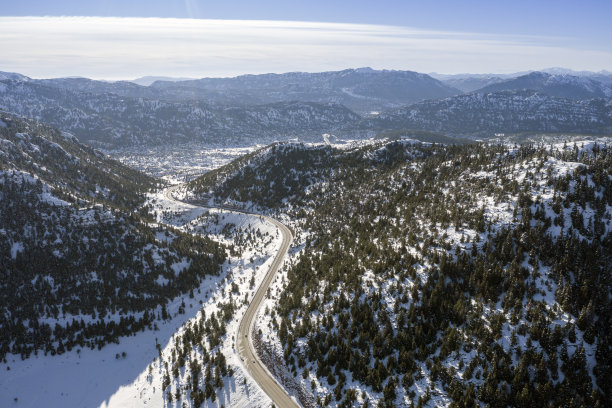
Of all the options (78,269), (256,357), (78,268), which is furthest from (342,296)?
(78,268)

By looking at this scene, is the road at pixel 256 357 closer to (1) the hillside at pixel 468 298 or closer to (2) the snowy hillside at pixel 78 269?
(1) the hillside at pixel 468 298

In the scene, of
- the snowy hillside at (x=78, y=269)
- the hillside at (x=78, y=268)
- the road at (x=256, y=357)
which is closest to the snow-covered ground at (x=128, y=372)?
the road at (x=256, y=357)

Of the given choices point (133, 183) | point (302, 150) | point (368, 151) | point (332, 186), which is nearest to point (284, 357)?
point (332, 186)

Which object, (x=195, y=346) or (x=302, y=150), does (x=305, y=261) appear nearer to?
(x=195, y=346)

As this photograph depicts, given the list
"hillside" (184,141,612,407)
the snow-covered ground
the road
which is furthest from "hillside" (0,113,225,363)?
"hillside" (184,141,612,407)

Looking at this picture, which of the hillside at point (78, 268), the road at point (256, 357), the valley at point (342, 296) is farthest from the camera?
the hillside at point (78, 268)

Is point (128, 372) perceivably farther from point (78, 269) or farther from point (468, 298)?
point (468, 298)
